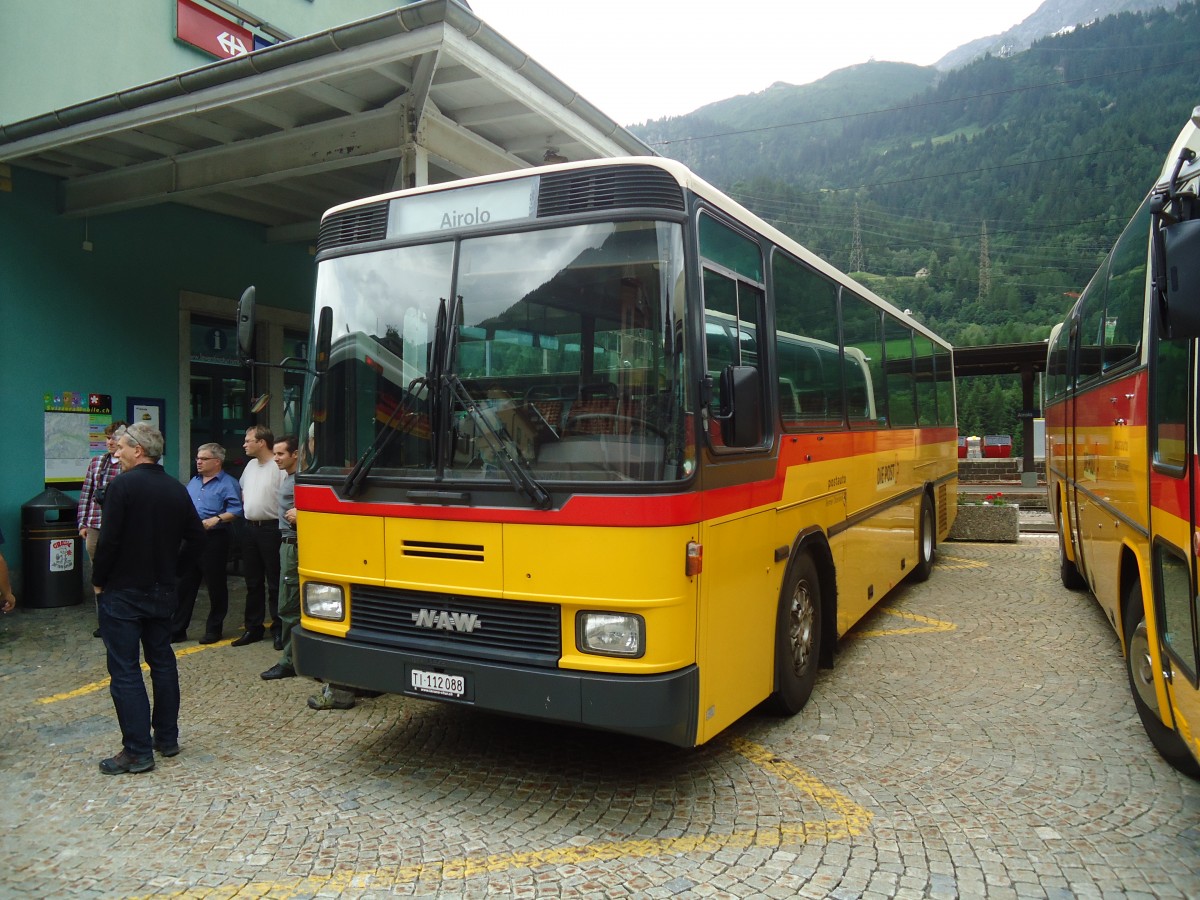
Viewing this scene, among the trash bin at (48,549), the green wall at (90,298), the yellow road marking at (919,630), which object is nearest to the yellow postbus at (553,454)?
the yellow road marking at (919,630)

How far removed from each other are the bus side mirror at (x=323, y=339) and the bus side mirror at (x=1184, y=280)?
3812mm

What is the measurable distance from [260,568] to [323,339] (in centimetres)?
356

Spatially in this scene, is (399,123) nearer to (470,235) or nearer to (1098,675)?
(470,235)

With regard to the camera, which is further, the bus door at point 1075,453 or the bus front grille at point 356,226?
the bus door at point 1075,453

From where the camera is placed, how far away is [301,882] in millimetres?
3678

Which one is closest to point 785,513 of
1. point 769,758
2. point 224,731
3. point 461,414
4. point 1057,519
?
point 769,758

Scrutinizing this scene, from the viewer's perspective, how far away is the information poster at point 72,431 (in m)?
9.67

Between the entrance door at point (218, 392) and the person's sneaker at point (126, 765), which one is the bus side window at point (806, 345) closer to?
the person's sneaker at point (126, 765)

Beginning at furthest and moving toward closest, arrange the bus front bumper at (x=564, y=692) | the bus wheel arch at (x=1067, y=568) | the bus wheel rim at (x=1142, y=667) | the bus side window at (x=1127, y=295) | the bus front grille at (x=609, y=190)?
the bus wheel arch at (x=1067, y=568)
the bus side window at (x=1127, y=295)
the bus wheel rim at (x=1142, y=667)
the bus front grille at (x=609, y=190)
the bus front bumper at (x=564, y=692)

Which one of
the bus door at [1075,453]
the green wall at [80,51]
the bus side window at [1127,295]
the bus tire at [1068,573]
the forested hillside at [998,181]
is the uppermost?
the forested hillside at [998,181]

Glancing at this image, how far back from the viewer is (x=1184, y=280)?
125 inches

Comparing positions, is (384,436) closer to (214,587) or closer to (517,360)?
(517,360)

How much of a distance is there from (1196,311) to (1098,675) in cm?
432

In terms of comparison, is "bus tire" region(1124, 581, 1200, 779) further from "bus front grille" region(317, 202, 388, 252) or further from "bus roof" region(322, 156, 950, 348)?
"bus front grille" region(317, 202, 388, 252)
